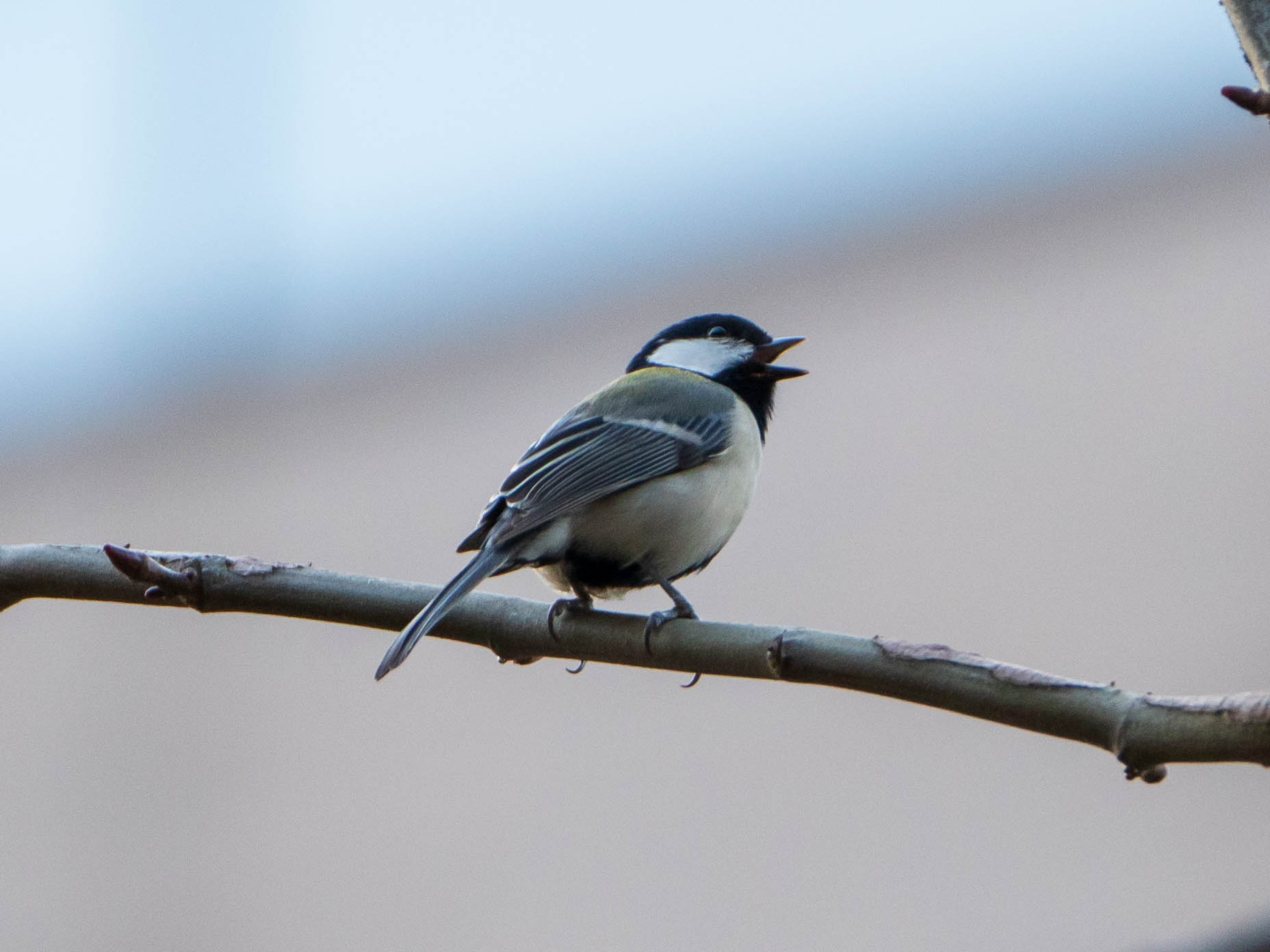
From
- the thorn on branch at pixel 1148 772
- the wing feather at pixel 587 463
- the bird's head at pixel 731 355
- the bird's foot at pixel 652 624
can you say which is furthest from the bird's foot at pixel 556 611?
the bird's head at pixel 731 355

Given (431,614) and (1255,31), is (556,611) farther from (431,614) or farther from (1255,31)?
(1255,31)

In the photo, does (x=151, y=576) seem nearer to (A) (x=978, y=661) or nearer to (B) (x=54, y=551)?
(B) (x=54, y=551)

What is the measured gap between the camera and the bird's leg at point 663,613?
5.43 feet

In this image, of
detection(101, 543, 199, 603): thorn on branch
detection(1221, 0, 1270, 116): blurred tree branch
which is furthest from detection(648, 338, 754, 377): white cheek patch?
detection(1221, 0, 1270, 116): blurred tree branch

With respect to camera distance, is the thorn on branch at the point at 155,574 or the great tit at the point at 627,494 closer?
the thorn on branch at the point at 155,574

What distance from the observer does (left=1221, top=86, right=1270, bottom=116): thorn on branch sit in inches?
45.6

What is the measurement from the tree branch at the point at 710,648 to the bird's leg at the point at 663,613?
20 mm

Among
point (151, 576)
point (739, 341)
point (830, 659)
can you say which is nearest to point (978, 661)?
point (830, 659)

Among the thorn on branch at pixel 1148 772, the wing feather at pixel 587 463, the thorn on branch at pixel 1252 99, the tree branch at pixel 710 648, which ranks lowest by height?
the thorn on branch at pixel 1148 772

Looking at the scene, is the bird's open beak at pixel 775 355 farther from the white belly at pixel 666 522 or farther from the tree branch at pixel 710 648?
the tree branch at pixel 710 648

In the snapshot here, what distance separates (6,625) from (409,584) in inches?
179

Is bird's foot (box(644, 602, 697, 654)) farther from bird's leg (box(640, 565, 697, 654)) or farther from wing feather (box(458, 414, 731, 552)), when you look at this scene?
wing feather (box(458, 414, 731, 552))

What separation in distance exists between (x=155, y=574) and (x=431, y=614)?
0.35 meters

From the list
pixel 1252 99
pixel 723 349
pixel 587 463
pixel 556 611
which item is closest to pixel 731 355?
pixel 723 349
